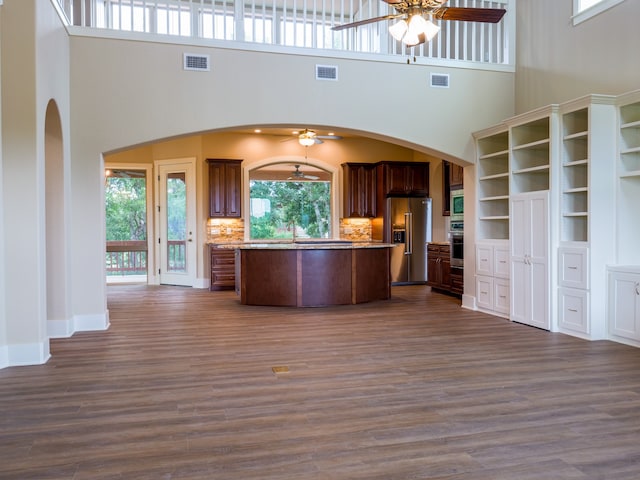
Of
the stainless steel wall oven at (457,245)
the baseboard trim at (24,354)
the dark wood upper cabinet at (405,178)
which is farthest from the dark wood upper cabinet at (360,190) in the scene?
the baseboard trim at (24,354)

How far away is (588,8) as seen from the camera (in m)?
6.00

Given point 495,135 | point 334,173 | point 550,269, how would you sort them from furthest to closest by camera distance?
point 334,173, point 495,135, point 550,269

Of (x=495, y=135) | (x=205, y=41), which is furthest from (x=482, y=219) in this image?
(x=205, y=41)

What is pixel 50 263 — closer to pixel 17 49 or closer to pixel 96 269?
pixel 96 269

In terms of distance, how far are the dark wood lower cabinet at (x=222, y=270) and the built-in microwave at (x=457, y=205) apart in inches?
164

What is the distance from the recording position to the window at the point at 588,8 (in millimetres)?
5730

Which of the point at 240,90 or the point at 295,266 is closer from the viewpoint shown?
the point at 240,90

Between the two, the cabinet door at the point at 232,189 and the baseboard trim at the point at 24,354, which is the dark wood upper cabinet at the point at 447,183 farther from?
the baseboard trim at the point at 24,354

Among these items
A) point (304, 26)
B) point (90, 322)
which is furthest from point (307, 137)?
point (90, 322)

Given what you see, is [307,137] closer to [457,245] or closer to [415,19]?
[457,245]

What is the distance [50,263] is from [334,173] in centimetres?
656

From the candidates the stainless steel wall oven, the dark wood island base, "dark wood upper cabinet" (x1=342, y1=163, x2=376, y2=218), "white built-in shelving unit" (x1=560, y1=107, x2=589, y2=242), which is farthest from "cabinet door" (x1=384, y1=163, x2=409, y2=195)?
"white built-in shelving unit" (x1=560, y1=107, x2=589, y2=242)

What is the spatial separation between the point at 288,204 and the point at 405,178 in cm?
267

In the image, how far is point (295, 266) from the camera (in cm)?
737
